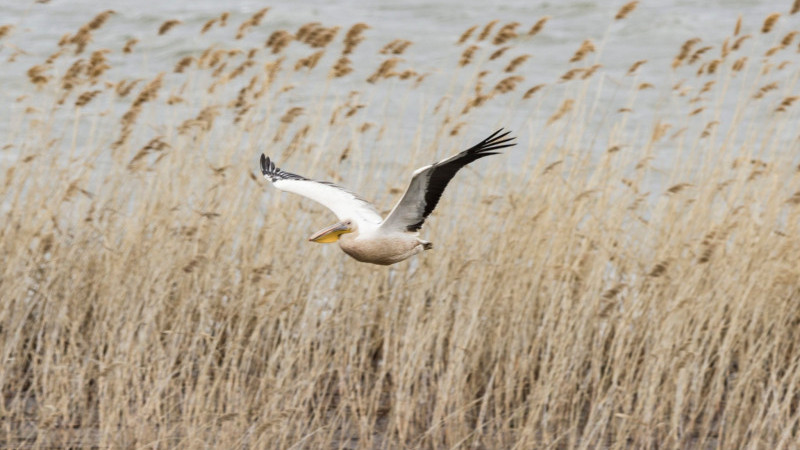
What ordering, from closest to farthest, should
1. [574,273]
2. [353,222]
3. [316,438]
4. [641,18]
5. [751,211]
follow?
[353,222] → [316,438] → [574,273] → [751,211] → [641,18]

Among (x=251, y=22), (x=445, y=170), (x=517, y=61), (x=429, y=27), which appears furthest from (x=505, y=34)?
(x=429, y=27)

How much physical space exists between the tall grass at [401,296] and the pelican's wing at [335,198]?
108 centimetres

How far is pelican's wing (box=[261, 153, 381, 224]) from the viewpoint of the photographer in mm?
3289

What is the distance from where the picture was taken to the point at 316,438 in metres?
4.79

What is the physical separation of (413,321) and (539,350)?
815mm

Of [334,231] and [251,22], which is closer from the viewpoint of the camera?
[334,231]

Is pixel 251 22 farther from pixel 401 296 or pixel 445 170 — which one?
pixel 445 170

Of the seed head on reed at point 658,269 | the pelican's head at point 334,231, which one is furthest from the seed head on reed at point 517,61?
the pelican's head at point 334,231

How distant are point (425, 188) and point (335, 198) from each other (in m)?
0.54

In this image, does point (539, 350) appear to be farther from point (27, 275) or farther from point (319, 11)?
point (319, 11)

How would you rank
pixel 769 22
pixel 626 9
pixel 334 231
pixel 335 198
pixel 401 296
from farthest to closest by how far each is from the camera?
pixel 626 9 → pixel 769 22 → pixel 401 296 → pixel 335 198 → pixel 334 231

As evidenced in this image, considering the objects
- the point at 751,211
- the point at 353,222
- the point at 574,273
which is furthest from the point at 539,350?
the point at 353,222

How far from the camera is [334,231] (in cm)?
290

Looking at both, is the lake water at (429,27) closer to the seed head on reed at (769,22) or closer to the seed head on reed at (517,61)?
the seed head on reed at (769,22)
